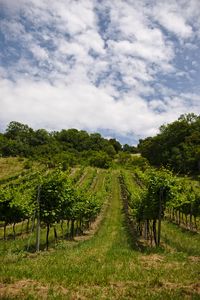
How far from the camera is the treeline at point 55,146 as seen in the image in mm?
142125

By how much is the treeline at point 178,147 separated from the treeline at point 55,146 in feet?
61.8

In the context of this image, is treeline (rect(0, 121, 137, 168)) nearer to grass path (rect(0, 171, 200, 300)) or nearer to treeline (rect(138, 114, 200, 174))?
treeline (rect(138, 114, 200, 174))

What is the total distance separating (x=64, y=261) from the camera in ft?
50.2

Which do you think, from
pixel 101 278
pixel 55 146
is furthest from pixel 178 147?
pixel 101 278

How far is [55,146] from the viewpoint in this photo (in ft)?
Answer: 559

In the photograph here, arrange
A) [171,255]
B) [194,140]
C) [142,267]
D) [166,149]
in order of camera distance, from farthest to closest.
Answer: [166,149] < [194,140] < [171,255] < [142,267]

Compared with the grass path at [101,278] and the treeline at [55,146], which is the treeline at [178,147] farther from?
the grass path at [101,278]

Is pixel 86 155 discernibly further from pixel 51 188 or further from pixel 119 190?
pixel 51 188

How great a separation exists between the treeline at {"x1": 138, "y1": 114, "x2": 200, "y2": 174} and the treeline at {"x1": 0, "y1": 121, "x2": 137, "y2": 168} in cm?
1885

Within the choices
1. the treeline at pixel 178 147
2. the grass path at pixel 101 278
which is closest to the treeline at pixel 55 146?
the treeline at pixel 178 147

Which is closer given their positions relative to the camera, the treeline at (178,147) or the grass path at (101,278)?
the grass path at (101,278)

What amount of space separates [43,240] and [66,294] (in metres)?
23.9

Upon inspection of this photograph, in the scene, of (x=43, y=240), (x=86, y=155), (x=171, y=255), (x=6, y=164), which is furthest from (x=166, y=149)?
(x=171, y=255)

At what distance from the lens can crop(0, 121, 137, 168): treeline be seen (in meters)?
142
